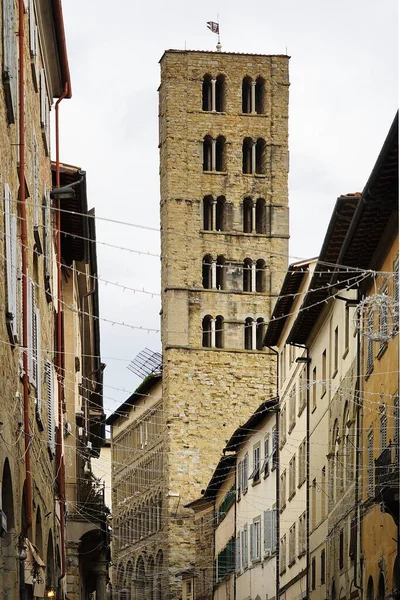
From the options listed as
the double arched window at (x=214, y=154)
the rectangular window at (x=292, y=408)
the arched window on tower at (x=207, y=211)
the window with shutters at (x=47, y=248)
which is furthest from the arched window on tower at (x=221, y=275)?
the window with shutters at (x=47, y=248)

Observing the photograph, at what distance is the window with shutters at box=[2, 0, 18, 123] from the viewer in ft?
59.5

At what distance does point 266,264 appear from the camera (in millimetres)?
84938

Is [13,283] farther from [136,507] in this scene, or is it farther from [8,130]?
[136,507]

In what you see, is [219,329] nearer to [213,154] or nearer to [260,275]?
[260,275]

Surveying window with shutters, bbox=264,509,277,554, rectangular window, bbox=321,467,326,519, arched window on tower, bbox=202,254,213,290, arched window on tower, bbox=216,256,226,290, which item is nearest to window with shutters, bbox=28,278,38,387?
rectangular window, bbox=321,467,326,519

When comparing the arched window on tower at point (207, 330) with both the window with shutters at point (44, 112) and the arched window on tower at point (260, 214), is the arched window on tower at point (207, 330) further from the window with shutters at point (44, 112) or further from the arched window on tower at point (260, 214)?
the window with shutters at point (44, 112)

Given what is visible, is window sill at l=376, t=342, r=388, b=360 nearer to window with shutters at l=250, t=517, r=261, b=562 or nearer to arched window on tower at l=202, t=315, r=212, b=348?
window with shutters at l=250, t=517, r=261, b=562

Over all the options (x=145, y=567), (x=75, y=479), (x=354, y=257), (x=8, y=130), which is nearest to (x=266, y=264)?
(x=145, y=567)

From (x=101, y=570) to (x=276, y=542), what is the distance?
5491mm

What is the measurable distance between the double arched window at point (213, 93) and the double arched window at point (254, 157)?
7.84 ft

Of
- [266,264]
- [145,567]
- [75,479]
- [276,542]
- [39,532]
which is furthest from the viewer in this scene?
[145,567]

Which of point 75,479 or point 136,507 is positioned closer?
point 75,479

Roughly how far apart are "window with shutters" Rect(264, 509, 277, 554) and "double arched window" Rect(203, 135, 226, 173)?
3738 centimetres

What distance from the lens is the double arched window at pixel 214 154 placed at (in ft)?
286
